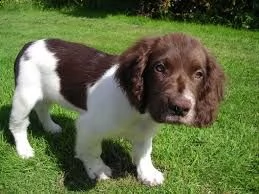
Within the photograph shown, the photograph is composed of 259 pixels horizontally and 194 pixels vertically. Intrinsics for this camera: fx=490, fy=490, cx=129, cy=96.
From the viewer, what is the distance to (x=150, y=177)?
4.41 m

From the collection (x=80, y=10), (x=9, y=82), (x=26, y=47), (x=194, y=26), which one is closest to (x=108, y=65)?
(x=26, y=47)

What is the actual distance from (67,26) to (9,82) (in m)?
5.19

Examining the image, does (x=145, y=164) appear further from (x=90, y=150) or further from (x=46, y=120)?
(x=46, y=120)

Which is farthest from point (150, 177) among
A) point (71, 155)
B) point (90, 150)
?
point (71, 155)

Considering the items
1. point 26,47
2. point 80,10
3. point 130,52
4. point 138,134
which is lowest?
point 80,10

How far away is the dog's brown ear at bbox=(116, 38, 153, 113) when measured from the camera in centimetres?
344

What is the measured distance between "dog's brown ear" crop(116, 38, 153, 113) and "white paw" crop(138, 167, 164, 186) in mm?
1026

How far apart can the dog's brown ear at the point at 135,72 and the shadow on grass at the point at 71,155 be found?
3.97 feet

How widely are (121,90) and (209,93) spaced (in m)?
0.68

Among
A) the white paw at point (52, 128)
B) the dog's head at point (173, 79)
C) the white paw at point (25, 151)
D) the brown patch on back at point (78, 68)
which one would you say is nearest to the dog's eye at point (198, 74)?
the dog's head at point (173, 79)

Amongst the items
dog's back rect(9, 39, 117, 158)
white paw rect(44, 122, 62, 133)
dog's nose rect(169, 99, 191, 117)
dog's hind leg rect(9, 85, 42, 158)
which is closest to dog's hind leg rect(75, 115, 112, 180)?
dog's back rect(9, 39, 117, 158)

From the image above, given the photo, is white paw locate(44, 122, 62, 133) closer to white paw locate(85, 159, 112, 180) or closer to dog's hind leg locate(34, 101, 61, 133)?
dog's hind leg locate(34, 101, 61, 133)

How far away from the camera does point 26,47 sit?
475 centimetres

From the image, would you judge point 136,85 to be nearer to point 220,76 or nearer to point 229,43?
point 220,76
